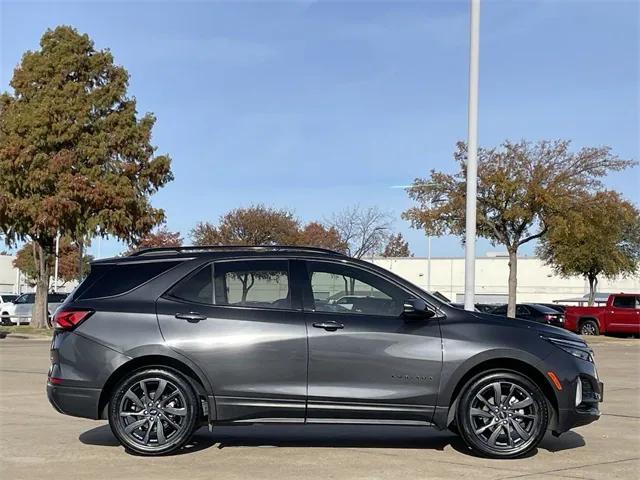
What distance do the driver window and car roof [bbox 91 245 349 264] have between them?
162mm

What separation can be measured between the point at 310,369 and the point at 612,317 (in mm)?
29070

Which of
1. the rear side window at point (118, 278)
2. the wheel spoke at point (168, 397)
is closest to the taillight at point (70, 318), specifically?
Result: the rear side window at point (118, 278)

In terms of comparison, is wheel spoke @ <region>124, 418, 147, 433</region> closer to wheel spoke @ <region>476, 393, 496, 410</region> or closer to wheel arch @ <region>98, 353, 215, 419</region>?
wheel arch @ <region>98, 353, 215, 419</region>

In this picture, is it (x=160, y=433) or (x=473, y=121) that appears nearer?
(x=160, y=433)

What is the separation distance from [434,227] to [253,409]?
27.1m

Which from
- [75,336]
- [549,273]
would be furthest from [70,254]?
[75,336]

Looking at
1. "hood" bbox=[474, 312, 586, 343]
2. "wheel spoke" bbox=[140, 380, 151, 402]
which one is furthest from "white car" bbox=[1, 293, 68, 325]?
"hood" bbox=[474, 312, 586, 343]

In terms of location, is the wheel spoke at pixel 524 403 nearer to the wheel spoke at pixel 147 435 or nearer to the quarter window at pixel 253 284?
the quarter window at pixel 253 284

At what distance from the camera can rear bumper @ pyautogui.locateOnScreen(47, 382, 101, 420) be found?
7.13 m

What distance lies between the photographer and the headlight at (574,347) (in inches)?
289

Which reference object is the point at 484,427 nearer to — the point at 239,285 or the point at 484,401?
the point at 484,401

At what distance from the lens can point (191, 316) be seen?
7.21 meters

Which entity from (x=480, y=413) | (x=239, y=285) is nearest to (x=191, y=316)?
(x=239, y=285)

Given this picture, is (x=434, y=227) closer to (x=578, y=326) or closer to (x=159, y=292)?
(x=578, y=326)
